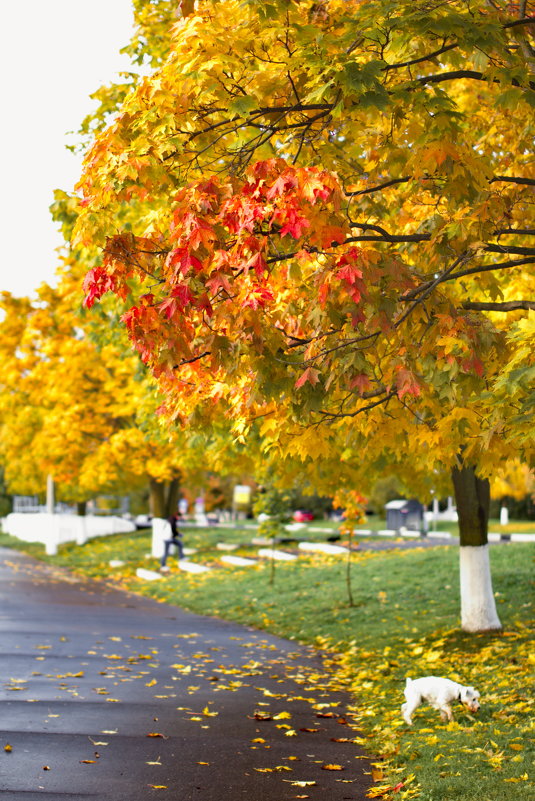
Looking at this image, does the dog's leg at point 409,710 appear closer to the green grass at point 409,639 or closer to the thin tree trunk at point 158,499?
the green grass at point 409,639

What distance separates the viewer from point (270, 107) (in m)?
6.78

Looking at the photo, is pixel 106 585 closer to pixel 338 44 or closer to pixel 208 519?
pixel 338 44

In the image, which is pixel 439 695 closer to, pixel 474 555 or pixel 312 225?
pixel 312 225

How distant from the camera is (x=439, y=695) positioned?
7.99 m

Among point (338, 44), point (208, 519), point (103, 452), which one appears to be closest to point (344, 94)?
point (338, 44)

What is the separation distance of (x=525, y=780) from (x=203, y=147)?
4710 mm

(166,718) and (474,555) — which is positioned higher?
(474,555)

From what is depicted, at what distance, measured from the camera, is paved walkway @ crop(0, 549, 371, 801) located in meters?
6.58

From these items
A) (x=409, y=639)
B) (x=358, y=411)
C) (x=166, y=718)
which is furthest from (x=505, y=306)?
(x=409, y=639)

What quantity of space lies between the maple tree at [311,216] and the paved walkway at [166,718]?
98.6 inches

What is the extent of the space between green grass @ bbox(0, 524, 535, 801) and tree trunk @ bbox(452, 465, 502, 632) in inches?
13.0

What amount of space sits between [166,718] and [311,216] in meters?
4.96

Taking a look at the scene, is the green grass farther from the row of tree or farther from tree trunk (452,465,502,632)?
the row of tree

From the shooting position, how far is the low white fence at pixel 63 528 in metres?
37.5
